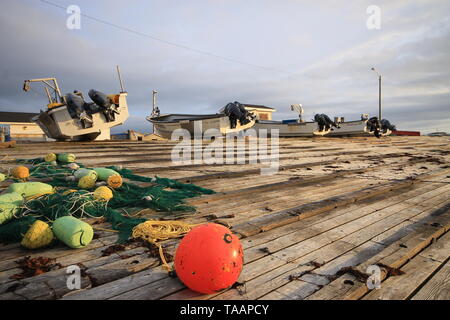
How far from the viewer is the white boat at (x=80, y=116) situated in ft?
41.0

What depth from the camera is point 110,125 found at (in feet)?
45.9

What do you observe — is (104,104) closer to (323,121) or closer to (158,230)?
(158,230)

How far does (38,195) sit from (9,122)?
1793 inches

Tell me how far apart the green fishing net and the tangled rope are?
0.15 metres

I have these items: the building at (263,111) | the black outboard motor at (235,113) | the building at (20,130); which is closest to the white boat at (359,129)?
the building at (263,111)

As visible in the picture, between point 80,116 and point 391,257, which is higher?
point 80,116

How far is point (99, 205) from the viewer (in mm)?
3441

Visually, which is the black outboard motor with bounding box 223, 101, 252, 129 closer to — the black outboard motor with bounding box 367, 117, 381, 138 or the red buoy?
the red buoy

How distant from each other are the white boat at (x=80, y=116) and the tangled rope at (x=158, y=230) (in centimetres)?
1138

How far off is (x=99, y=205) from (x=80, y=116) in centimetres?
1058

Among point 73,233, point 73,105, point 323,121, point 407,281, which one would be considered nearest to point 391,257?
point 407,281

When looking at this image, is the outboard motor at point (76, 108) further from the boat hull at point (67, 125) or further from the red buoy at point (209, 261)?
the red buoy at point (209, 261)
